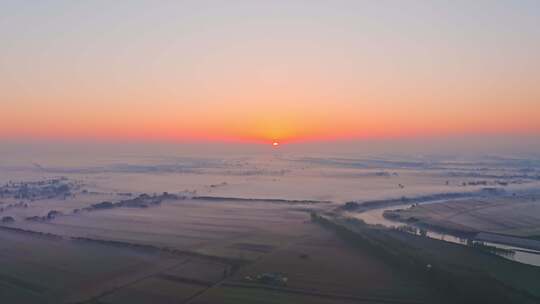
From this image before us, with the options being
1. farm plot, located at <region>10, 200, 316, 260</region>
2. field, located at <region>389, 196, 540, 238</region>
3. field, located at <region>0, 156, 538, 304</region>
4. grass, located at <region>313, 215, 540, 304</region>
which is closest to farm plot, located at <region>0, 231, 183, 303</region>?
field, located at <region>0, 156, 538, 304</region>

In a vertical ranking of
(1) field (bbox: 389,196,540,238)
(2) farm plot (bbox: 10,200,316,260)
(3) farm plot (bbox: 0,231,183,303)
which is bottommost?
(3) farm plot (bbox: 0,231,183,303)

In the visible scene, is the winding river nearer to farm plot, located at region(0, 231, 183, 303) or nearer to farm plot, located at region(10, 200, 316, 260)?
farm plot, located at region(10, 200, 316, 260)

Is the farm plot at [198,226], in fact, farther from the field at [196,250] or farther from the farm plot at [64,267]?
the farm plot at [64,267]

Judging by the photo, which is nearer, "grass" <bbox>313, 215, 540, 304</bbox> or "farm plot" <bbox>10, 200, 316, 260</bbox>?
"grass" <bbox>313, 215, 540, 304</bbox>

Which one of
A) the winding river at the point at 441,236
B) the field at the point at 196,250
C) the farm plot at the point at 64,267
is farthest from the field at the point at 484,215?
the farm plot at the point at 64,267

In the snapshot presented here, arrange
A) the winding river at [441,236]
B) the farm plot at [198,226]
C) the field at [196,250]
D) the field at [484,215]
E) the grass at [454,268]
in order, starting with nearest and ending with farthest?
the grass at [454,268]
the field at [196,250]
the winding river at [441,236]
the farm plot at [198,226]
the field at [484,215]

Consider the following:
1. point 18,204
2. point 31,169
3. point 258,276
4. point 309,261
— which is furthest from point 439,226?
point 31,169

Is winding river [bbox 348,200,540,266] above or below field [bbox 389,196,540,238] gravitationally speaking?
below

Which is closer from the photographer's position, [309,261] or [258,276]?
[258,276]

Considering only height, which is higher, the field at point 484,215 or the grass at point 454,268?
the field at point 484,215

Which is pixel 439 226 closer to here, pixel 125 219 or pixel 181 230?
pixel 181 230

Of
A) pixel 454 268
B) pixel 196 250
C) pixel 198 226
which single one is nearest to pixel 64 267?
pixel 196 250
